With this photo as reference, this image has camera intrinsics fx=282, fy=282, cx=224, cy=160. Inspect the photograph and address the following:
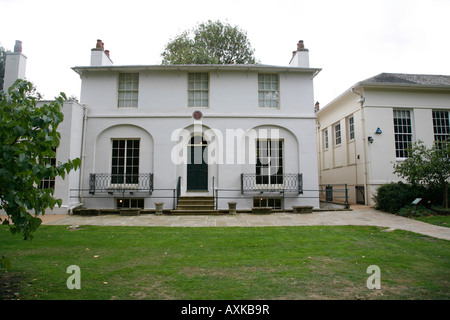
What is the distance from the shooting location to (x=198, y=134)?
14.0 metres

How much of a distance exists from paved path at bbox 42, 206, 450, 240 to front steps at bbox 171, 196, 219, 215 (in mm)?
544

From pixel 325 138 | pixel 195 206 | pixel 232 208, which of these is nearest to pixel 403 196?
pixel 232 208

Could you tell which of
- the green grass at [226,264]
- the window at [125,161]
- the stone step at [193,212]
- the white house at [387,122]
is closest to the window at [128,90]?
the window at [125,161]

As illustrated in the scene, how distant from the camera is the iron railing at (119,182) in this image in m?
13.4

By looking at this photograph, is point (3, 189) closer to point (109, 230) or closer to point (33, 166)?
point (33, 166)

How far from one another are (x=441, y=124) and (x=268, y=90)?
399 inches

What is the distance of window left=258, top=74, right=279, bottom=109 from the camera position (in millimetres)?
14406

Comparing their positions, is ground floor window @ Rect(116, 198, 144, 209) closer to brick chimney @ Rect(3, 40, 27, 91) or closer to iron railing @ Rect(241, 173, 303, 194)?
iron railing @ Rect(241, 173, 303, 194)

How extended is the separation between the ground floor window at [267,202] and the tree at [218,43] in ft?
60.8

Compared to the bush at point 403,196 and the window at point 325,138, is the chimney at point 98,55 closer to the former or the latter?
the bush at point 403,196

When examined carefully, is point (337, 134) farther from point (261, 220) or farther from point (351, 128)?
point (261, 220)
